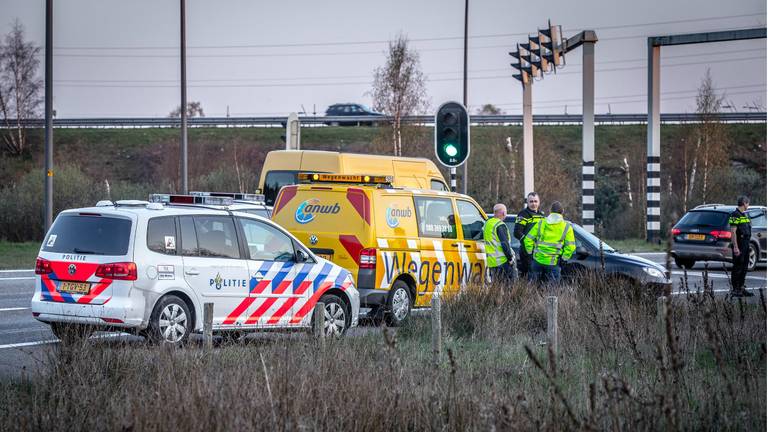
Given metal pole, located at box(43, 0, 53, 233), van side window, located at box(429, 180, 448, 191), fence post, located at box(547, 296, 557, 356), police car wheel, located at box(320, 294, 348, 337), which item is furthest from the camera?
metal pole, located at box(43, 0, 53, 233)

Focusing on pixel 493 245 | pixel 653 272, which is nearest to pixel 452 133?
pixel 493 245

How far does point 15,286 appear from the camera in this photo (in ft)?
66.0

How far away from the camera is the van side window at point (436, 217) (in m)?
15.0

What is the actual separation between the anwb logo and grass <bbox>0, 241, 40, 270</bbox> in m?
12.0

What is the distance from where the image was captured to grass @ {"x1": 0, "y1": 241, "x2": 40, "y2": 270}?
2484 cm

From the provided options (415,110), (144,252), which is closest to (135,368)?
(144,252)

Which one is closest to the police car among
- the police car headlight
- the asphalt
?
the asphalt

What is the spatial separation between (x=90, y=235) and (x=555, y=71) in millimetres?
13126

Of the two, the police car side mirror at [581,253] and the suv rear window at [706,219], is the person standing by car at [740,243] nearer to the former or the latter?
the police car side mirror at [581,253]

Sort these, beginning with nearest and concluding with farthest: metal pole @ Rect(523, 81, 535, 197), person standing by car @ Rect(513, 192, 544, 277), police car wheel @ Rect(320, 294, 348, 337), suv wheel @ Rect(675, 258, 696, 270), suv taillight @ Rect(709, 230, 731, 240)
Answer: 1. police car wheel @ Rect(320, 294, 348, 337)
2. person standing by car @ Rect(513, 192, 544, 277)
3. metal pole @ Rect(523, 81, 535, 197)
4. suv taillight @ Rect(709, 230, 731, 240)
5. suv wheel @ Rect(675, 258, 696, 270)

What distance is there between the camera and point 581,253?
16594mm

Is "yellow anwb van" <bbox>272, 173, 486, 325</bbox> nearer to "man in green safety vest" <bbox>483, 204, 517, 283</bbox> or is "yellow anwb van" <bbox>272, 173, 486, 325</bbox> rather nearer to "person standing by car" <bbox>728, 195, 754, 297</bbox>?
"man in green safety vest" <bbox>483, 204, 517, 283</bbox>

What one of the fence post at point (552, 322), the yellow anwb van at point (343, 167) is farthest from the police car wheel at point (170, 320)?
the yellow anwb van at point (343, 167)

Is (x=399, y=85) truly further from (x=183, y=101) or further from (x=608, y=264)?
(x=608, y=264)
